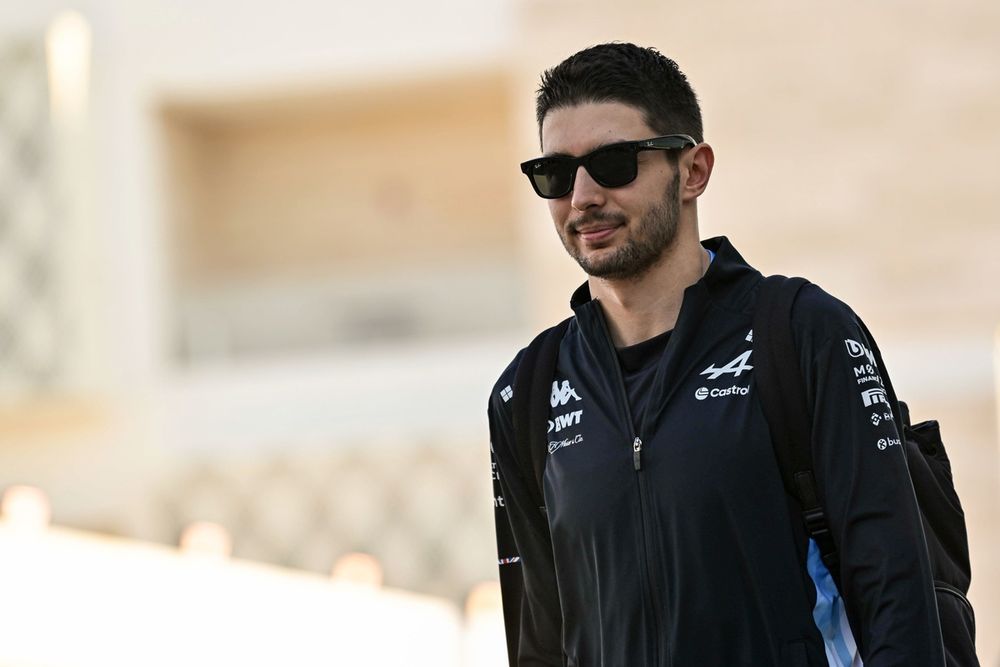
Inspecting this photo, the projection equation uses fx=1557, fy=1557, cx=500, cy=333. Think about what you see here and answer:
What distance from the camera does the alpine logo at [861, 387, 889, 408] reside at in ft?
5.77

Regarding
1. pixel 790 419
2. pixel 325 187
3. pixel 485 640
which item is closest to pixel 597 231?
pixel 790 419

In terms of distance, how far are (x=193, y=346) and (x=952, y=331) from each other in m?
4.93

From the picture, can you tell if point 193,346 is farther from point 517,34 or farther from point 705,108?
point 705,108

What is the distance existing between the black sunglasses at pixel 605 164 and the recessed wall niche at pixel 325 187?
8.59 metres

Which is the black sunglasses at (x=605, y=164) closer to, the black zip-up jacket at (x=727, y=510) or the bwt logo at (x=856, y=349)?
the black zip-up jacket at (x=727, y=510)

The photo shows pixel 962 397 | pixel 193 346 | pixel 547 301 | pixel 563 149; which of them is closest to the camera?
pixel 563 149

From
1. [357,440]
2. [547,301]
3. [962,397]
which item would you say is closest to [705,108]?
[547,301]

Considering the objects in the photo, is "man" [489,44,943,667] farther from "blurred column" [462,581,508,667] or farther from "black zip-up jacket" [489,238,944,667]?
"blurred column" [462,581,508,667]

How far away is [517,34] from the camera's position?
10031 millimetres

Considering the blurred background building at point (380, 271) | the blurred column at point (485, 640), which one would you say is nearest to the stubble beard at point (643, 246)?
the blurred column at point (485, 640)

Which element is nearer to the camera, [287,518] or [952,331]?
[952,331]

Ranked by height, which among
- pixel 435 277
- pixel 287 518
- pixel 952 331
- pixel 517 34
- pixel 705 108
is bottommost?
pixel 287 518

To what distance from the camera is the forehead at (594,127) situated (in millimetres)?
1940

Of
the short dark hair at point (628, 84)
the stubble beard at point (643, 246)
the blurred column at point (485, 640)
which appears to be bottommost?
the blurred column at point (485, 640)
